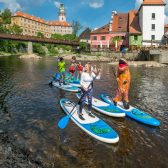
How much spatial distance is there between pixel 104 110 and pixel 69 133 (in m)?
3.00

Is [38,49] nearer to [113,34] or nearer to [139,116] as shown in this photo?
[113,34]

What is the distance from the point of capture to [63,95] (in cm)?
1716

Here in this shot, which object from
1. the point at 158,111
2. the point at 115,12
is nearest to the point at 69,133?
the point at 158,111

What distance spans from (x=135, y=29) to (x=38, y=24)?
11382 centimetres

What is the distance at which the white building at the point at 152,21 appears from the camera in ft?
205

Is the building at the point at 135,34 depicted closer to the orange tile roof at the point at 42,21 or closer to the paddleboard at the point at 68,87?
the paddleboard at the point at 68,87

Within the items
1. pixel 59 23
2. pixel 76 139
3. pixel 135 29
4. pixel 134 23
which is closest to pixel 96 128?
pixel 76 139

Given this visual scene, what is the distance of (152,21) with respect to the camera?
208ft

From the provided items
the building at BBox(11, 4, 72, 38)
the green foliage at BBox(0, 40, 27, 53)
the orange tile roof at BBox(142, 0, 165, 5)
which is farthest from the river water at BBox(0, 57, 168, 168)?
the building at BBox(11, 4, 72, 38)

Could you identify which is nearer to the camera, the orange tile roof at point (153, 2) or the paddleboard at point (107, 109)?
the paddleboard at point (107, 109)

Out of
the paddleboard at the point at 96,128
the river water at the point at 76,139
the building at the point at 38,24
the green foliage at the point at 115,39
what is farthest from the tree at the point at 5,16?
the paddleboard at the point at 96,128

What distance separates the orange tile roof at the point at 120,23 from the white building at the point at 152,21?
6.52m

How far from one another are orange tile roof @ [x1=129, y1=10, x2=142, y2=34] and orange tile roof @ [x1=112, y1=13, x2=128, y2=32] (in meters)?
2.19

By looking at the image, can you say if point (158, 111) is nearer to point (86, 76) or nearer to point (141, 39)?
point (86, 76)
